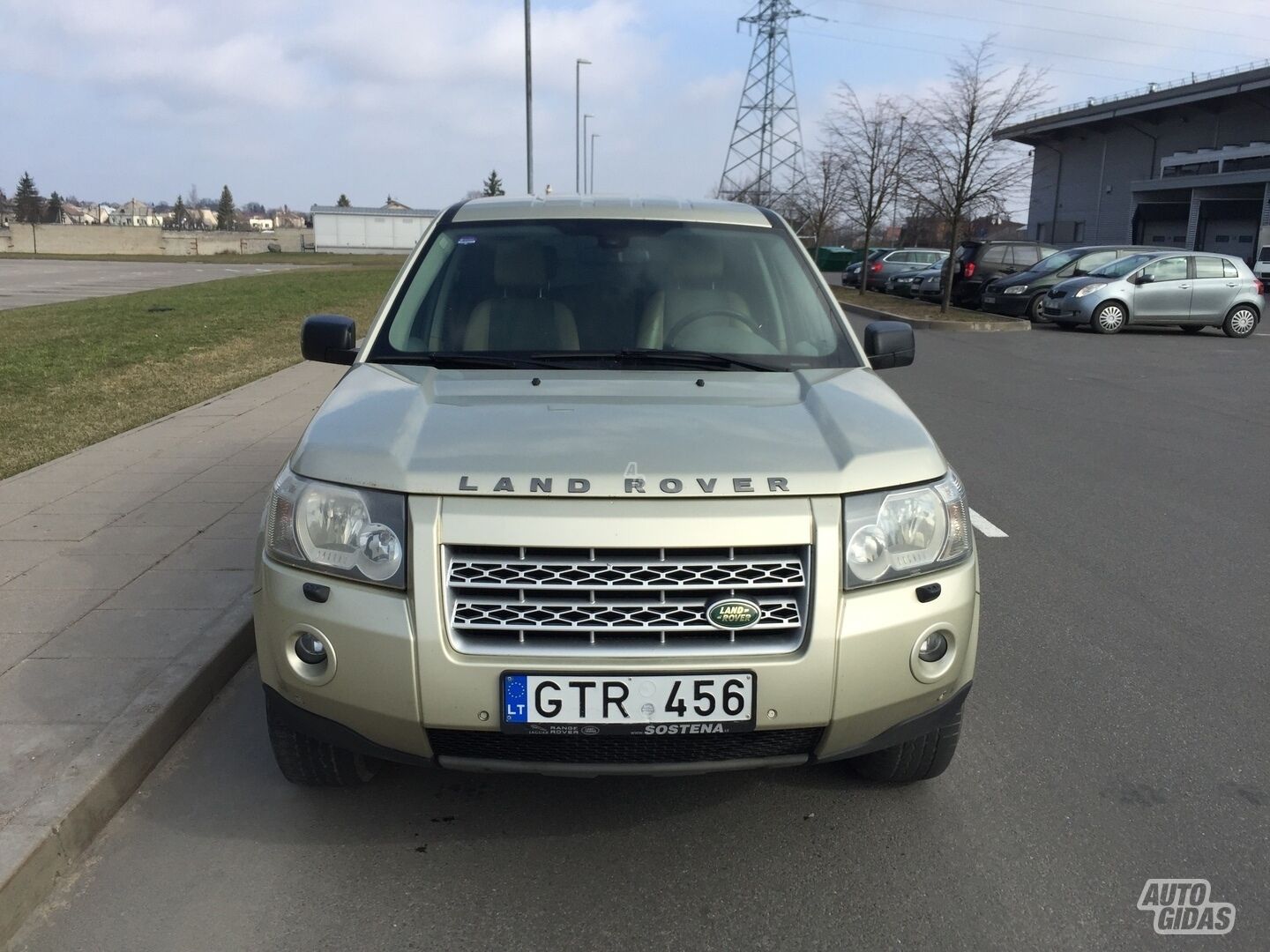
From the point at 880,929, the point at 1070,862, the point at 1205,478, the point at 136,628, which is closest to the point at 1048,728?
the point at 1070,862

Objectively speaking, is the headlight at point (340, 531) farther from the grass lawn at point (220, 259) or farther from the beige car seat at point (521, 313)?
the grass lawn at point (220, 259)

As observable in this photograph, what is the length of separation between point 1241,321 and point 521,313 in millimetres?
21612

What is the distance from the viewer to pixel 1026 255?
91.4ft

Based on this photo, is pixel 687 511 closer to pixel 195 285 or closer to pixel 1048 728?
pixel 1048 728

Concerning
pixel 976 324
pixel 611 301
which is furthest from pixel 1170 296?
pixel 611 301

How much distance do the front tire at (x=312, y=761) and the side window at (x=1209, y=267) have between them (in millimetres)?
22224

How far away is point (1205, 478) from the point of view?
821 cm

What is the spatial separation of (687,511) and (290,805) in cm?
164

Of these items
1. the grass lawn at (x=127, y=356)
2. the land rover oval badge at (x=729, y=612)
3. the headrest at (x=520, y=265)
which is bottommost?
the grass lawn at (x=127, y=356)

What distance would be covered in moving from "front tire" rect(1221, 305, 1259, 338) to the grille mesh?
22152 millimetres

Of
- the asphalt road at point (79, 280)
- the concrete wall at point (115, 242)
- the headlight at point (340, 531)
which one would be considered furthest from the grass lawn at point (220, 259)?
the headlight at point (340, 531)

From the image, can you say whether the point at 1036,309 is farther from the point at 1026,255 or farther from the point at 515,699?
the point at 515,699

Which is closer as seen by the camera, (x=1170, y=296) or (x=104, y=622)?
(x=104, y=622)

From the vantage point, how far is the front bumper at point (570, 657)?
2.64 metres
